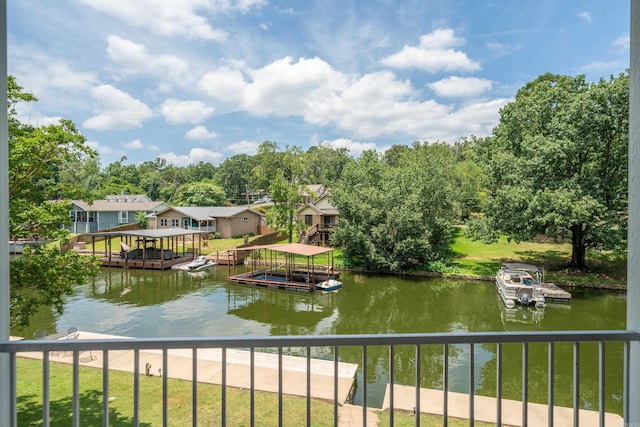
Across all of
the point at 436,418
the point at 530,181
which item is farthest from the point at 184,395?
the point at 530,181

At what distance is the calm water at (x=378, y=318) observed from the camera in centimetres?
600

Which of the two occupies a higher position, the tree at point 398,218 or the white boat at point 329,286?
the tree at point 398,218

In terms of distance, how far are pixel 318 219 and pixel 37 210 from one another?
58.6 ft

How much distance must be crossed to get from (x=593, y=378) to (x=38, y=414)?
23.7 ft

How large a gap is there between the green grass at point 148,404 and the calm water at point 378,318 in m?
1.63

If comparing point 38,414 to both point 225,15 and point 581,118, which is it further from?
point 581,118

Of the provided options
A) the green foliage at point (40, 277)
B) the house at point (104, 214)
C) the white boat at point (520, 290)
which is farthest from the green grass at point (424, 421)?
the house at point (104, 214)

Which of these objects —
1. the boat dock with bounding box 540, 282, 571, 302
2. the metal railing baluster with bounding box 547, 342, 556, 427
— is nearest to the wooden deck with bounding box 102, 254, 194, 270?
the boat dock with bounding box 540, 282, 571, 302

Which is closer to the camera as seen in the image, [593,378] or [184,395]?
[184,395]

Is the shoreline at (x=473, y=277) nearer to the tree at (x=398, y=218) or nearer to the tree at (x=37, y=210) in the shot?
the tree at (x=398, y=218)

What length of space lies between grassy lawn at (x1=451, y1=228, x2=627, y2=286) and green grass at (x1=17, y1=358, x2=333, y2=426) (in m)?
11.4

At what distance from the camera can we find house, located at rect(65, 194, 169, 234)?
22.8 metres

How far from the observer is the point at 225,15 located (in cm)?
330

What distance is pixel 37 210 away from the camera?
4.32 metres
